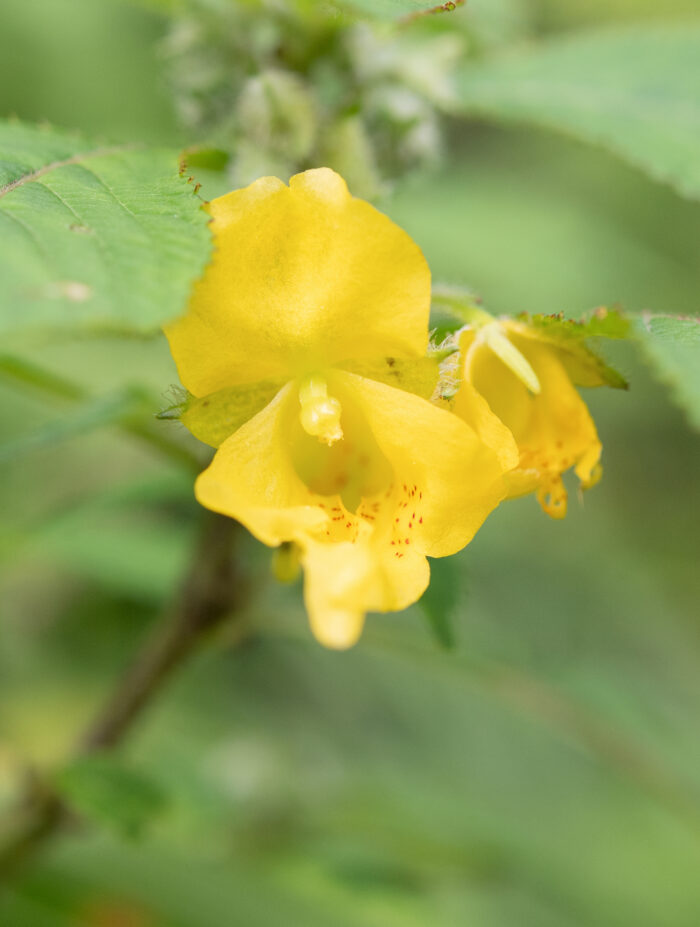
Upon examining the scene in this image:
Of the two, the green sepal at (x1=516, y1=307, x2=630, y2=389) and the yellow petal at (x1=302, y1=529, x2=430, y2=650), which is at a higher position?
the green sepal at (x1=516, y1=307, x2=630, y2=389)

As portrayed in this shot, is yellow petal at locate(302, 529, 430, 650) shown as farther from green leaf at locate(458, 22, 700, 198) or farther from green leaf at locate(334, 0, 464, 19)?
green leaf at locate(458, 22, 700, 198)

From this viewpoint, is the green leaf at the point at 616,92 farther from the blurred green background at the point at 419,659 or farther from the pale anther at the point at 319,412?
the pale anther at the point at 319,412

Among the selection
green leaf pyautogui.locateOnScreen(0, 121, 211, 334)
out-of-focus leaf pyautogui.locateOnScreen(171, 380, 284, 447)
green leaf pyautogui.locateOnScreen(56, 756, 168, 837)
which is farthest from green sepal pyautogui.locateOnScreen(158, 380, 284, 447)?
green leaf pyautogui.locateOnScreen(56, 756, 168, 837)

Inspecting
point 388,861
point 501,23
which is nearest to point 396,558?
point 388,861

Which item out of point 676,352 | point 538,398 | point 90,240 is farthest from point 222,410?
point 676,352

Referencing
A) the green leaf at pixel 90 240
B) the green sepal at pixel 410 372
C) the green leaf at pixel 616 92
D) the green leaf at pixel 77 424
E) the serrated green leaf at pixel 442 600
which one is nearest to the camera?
the green leaf at pixel 90 240

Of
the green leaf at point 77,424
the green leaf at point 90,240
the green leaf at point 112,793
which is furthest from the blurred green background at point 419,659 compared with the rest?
the green leaf at point 77,424
